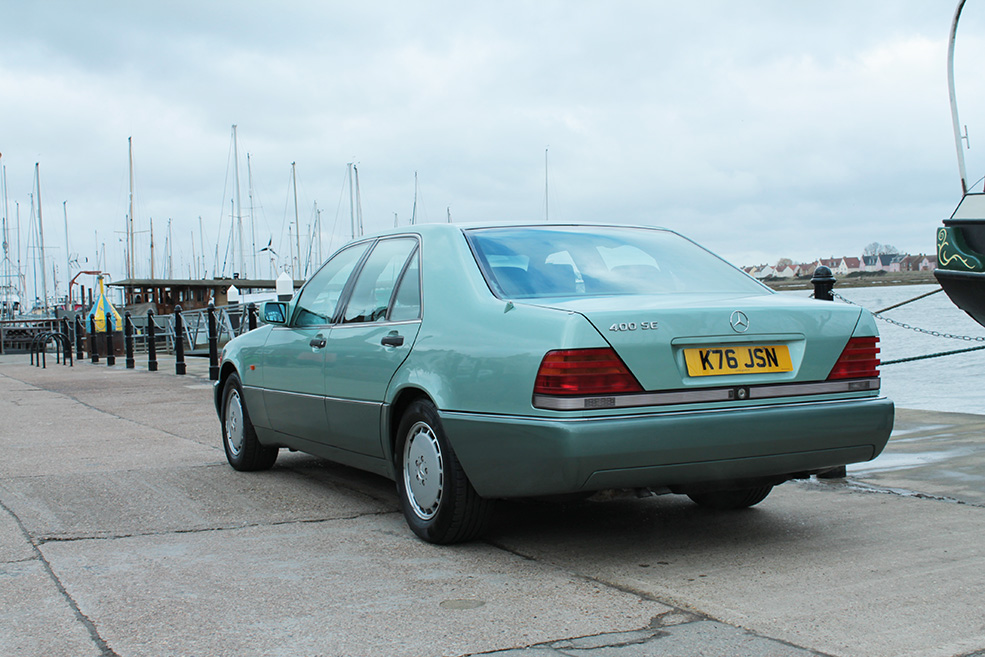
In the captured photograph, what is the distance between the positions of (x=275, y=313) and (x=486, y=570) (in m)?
2.56

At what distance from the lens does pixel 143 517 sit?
5.25 m

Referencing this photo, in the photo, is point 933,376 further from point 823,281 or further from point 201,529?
point 201,529

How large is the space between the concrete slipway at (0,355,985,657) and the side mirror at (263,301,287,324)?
1.01m

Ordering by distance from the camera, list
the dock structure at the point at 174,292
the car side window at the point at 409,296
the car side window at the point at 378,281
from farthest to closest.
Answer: the dock structure at the point at 174,292
the car side window at the point at 378,281
the car side window at the point at 409,296

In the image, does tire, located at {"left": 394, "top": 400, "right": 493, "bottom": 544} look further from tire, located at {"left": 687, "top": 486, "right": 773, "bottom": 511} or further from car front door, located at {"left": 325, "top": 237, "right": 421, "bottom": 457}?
tire, located at {"left": 687, "top": 486, "right": 773, "bottom": 511}

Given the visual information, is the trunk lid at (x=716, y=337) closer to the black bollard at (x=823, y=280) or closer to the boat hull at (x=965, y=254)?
the black bollard at (x=823, y=280)

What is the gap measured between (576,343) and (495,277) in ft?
2.53

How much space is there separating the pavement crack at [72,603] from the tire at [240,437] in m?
1.83

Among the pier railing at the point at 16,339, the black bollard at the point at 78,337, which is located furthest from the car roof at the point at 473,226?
the pier railing at the point at 16,339

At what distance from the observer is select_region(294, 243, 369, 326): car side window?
5711mm

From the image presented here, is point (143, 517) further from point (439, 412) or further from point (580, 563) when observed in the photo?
point (580, 563)

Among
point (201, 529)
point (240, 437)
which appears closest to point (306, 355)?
point (201, 529)

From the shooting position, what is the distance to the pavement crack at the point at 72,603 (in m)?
3.18

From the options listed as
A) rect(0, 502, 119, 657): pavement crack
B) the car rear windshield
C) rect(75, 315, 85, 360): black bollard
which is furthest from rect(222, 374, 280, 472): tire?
rect(75, 315, 85, 360): black bollard
